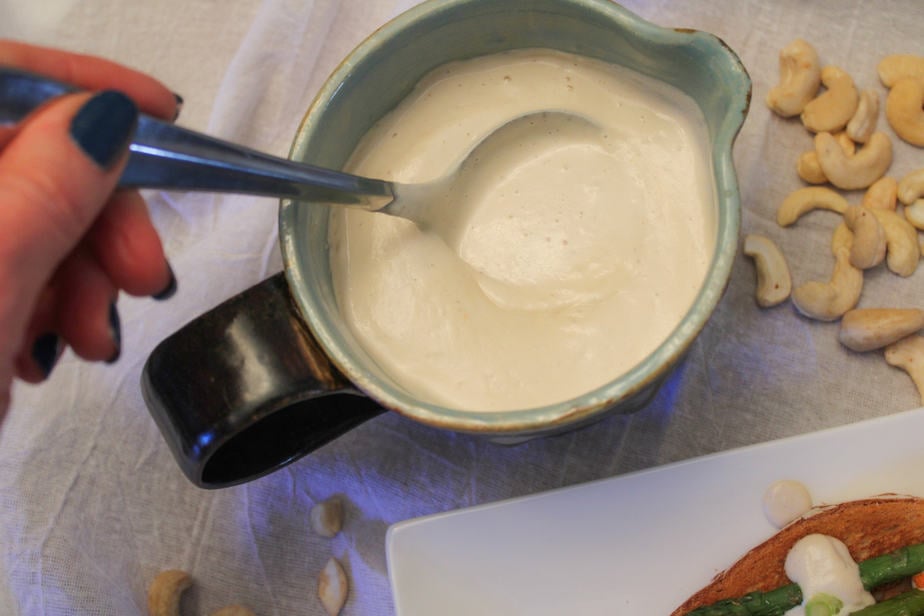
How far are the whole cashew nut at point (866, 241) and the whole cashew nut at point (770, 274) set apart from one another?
50 millimetres

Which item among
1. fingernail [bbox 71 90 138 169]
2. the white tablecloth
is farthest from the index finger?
the white tablecloth

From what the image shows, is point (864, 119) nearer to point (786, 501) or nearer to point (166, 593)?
point (786, 501)

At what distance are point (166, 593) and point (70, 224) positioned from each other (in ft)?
1.20

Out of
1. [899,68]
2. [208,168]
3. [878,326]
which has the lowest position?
[878,326]

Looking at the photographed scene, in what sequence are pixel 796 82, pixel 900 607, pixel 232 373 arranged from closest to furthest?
pixel 232 373
pixel 900 607
pixel 796 82

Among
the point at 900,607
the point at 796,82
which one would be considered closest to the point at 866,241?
the point at 796,82

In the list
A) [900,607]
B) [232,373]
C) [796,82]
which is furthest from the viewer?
[796,82]

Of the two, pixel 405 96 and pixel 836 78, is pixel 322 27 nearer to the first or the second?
pixel 405 96

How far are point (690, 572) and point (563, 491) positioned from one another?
0.11 m

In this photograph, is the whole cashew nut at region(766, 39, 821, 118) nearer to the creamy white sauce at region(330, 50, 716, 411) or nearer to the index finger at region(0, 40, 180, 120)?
the creamy white sauce at region(330, 50, 716, 411)

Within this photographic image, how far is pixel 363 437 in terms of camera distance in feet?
2.13

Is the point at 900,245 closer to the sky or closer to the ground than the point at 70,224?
closer to the ground

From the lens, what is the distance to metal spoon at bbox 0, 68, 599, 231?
36 cm

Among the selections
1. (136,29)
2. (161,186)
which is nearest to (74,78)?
(161,186)
